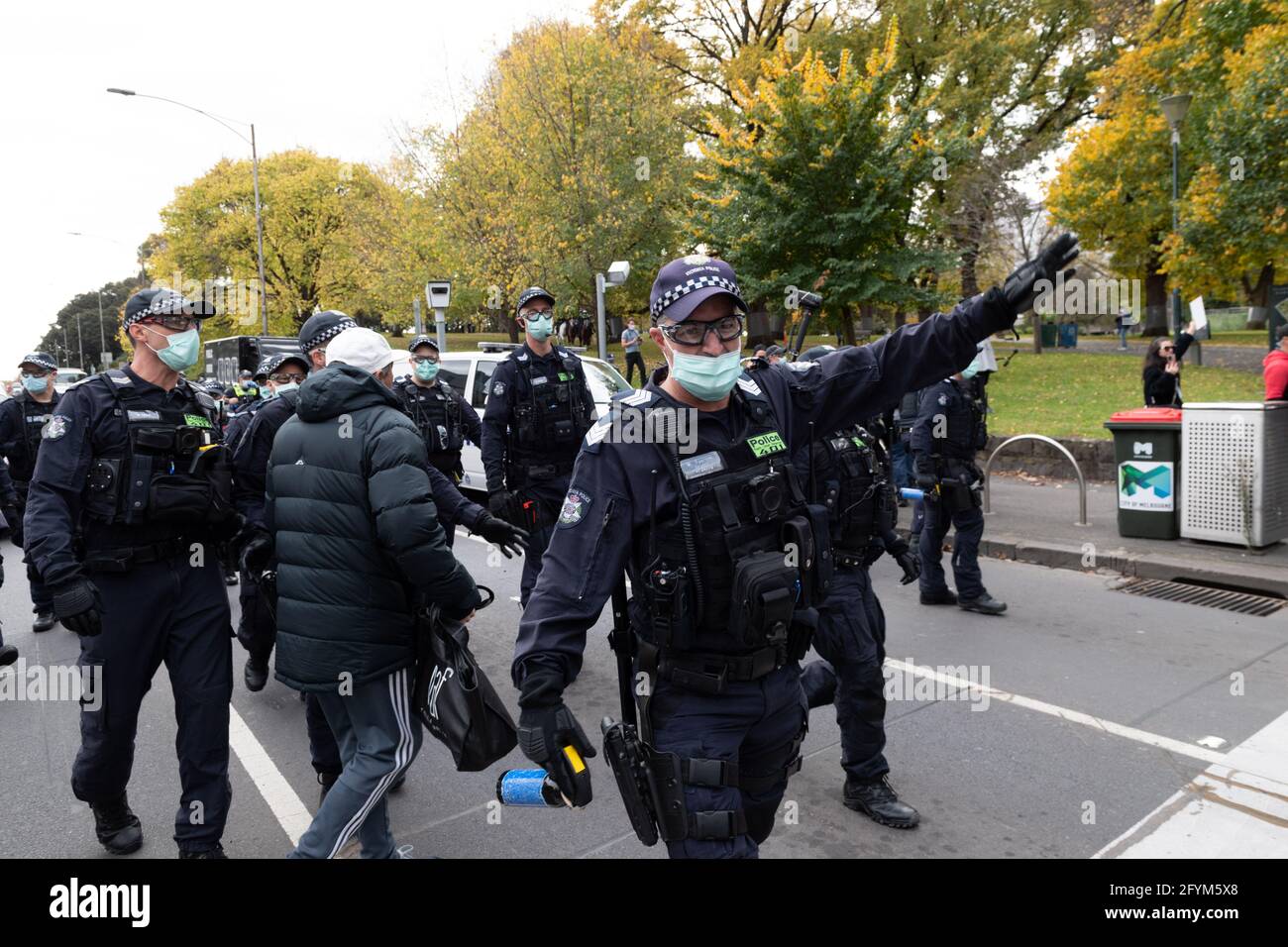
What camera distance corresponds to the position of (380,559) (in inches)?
121

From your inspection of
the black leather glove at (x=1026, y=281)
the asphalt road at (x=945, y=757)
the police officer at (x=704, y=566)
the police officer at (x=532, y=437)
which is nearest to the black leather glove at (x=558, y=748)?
the police officer at (x=704, y=566)

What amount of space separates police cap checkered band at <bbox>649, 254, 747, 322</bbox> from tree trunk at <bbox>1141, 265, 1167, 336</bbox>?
34191mm

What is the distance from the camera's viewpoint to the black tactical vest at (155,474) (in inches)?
133

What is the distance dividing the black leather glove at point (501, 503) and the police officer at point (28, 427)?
163 inches

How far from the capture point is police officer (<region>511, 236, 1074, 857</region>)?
7.50 ft

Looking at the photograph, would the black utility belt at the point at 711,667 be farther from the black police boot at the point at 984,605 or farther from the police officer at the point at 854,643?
the black police boot at the point at 984,605

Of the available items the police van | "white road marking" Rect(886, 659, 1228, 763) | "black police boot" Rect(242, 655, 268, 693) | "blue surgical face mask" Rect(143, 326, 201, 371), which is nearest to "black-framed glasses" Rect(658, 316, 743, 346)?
"blue surgical face mask" Rect(143, 326, 201, 371)

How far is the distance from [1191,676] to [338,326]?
16.5 feet

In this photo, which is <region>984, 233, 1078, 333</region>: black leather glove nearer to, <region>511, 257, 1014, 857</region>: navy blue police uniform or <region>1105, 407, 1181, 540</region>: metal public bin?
<region>511, 257, 1014, 857</region>: navy blue police uniform

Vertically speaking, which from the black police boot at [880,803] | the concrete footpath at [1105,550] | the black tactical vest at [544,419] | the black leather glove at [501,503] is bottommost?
the black police boot at [880,803]

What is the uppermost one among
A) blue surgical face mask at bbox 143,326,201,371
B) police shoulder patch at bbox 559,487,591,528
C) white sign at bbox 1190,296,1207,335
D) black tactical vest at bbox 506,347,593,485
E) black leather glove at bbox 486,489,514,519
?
white sign at bbox 1190,296,1207,335

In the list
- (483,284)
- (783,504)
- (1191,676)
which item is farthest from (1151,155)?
(783,504)
